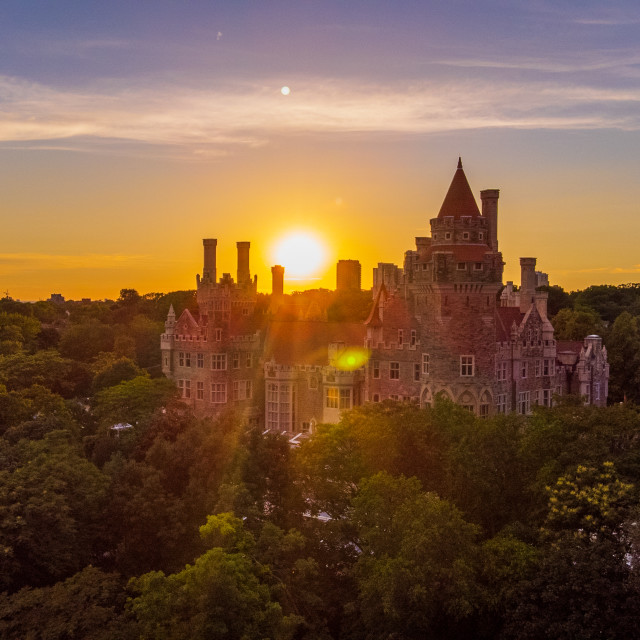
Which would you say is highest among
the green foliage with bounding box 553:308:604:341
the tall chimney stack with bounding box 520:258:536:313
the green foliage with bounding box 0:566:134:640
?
the tall chimney stack with bounding box 520:258:536:313

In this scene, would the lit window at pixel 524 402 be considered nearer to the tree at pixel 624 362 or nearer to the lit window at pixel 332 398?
the lit window at pixel 332 398

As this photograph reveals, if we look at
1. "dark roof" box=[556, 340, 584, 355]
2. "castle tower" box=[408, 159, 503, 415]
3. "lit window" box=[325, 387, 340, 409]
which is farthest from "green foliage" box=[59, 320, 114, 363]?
"dark roof" box=[556, 340, 584, 355]

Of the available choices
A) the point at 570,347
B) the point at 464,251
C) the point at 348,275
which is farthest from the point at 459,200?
the point at 348,275

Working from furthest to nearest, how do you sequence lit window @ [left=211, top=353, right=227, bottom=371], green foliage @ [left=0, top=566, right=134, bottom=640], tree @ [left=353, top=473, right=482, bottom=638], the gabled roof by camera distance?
lit window @ [left=211, top=353, right=227, bottom=371]
the gabled roof
green foliage @ [left=0, top=566, right=134, bottom=640]
tree @ [left=353, top=473, right=482, bottom=638]

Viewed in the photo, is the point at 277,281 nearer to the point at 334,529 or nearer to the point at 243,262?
the point at 243,262

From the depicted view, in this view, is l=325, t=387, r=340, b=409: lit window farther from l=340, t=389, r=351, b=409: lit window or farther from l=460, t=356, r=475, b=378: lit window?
l=460, t=356, r=475, b=378: lit window

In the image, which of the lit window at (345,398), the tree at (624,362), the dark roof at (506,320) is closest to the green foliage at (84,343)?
the lit window at (345,398)

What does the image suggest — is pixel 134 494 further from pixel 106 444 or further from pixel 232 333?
pixel 232 333
